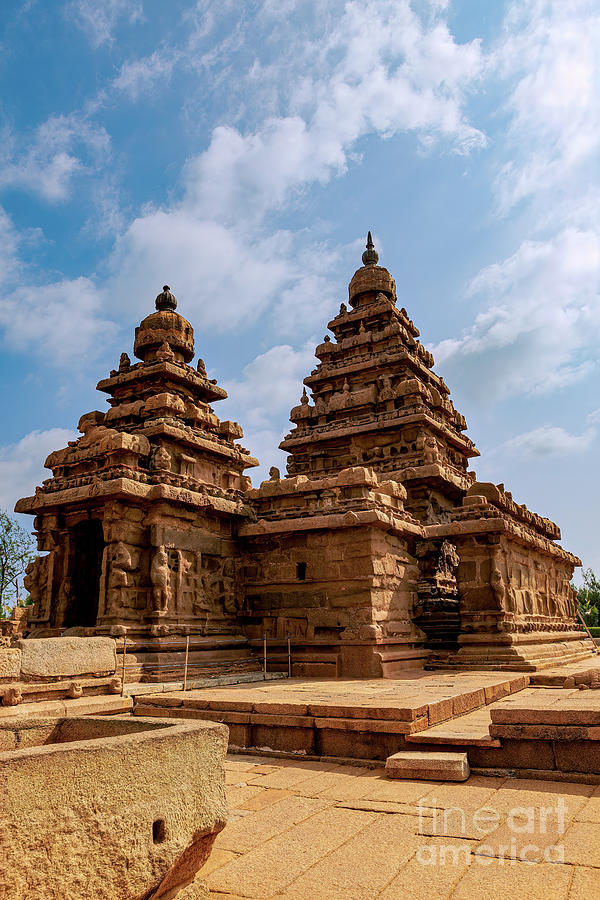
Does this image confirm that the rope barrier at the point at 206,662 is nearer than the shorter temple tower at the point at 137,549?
Yes

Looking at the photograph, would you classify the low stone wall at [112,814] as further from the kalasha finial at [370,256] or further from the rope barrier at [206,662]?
the kalasha finial at [370,256]

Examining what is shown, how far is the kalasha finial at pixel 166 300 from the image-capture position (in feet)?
61.0

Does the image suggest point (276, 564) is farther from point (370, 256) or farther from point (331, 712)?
point (370, 256)

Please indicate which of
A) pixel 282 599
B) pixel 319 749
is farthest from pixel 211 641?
pixel 319 749

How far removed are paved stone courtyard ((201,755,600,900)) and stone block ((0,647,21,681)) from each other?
298cm

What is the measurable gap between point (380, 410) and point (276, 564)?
296 inches

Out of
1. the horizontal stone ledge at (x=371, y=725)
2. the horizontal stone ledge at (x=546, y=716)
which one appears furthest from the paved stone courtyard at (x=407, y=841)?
the horizontal stone ledge at (x=371, y=725)

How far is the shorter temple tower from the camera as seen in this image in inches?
420

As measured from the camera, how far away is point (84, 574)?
12.5 meters

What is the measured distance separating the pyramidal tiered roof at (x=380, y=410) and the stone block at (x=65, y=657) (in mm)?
9331

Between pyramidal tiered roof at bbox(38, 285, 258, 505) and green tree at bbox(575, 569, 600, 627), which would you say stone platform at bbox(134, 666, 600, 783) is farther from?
green tree at bbox(575, 569, 600, 627)

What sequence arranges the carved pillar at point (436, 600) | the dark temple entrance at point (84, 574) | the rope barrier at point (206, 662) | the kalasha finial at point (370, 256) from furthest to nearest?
the kalasha finial at point (370, 256) → the carved pillar at point (436, 600) → the dark temple entrance at point (84, 574) → the rope barrier at point (206, 662)

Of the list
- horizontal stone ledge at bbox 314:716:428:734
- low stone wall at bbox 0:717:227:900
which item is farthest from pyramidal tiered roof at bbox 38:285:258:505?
low stone wall at bbox 0:717:227:900

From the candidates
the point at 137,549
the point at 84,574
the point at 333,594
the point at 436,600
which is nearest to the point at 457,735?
the point at 333,594
